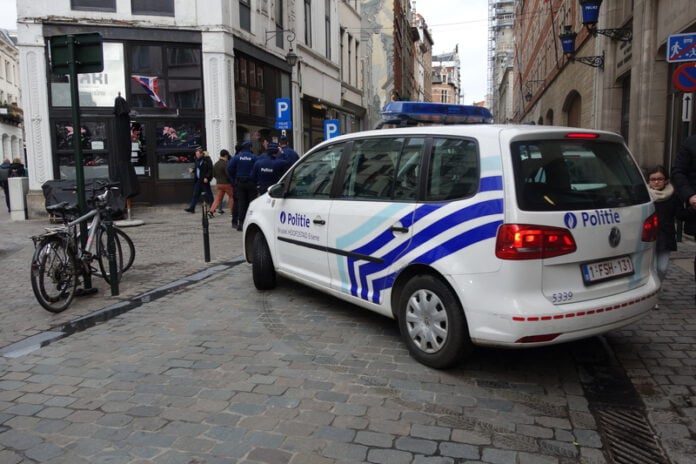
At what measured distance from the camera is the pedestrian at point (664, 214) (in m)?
5.68

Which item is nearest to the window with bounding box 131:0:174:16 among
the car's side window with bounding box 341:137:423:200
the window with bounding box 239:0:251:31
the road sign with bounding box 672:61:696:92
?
the window with bounding box 239:0:251:31

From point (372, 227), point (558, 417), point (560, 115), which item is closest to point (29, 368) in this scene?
point (372, 227)

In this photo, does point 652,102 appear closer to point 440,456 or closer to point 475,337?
point 475,337

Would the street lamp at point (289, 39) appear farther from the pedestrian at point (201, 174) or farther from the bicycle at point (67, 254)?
the bicycle at point (67, 254)

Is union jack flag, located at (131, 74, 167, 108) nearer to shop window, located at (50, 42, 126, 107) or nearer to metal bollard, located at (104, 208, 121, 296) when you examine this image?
shop window, located at (50, 42, 126, 107)

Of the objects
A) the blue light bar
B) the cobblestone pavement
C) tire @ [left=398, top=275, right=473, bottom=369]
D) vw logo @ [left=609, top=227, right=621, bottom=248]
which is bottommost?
the cobblestone pavement

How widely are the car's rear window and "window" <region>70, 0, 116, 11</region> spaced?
48.9 feet

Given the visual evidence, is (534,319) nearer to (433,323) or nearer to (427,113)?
(433,323)

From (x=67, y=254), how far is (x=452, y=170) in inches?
162

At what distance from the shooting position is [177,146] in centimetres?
1636

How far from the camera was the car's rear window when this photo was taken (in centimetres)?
369

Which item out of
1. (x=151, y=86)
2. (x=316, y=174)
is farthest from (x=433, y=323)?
(x=151, y=86)

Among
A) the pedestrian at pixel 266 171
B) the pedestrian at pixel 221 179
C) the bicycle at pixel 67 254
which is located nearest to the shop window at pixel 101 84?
the pedestrian at pixel 221 179

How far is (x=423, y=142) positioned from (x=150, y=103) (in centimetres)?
1329
